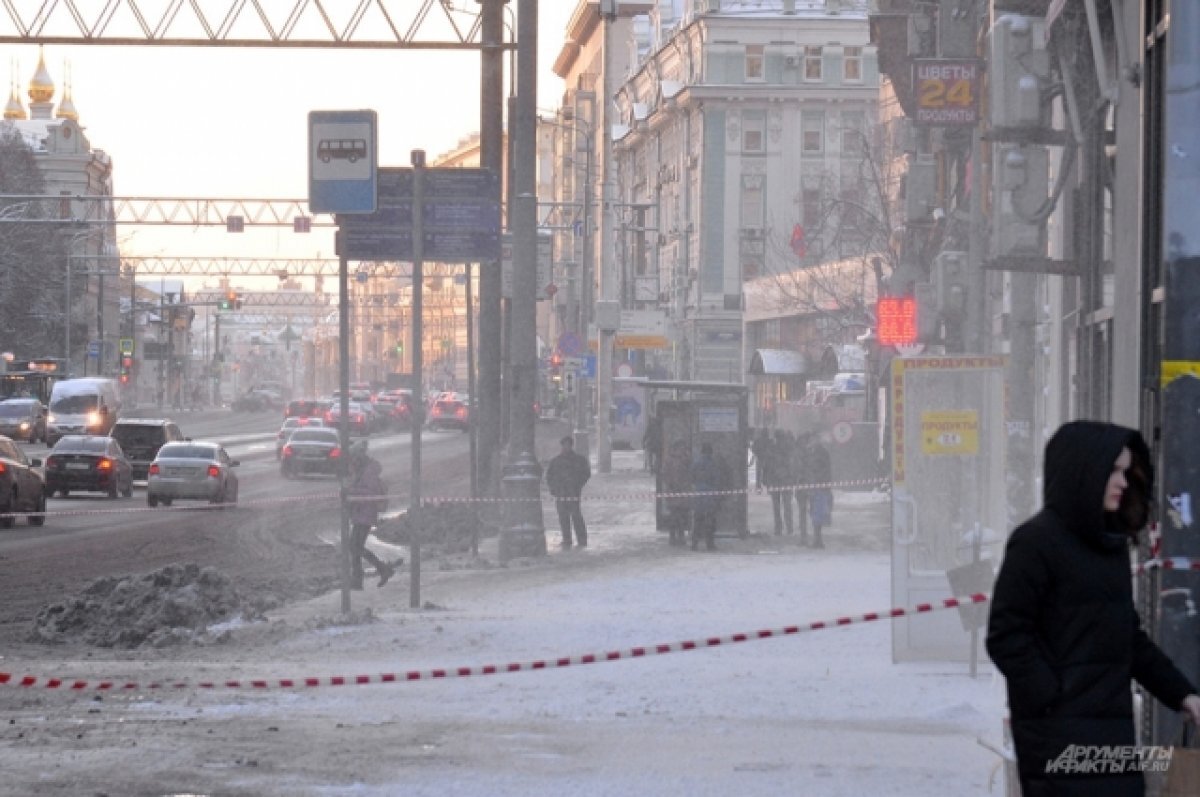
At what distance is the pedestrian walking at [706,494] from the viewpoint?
2706 centimetres

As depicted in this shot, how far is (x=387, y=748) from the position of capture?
1052cm

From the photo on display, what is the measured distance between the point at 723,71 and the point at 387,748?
74615mm

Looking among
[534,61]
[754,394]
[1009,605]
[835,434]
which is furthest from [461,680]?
[754,394]

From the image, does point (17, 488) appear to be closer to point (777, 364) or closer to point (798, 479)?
point (798, 479)

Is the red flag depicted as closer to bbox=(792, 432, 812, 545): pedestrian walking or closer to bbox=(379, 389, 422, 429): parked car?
bbox=(792, 432, 812, 545): pedestrian walking

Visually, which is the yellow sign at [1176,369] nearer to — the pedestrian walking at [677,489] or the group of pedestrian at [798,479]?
the pedestrian walking at [677,489]

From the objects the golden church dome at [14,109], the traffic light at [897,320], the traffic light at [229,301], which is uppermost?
the golden church dome at [14,109]

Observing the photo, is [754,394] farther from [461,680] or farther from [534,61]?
[461,680]

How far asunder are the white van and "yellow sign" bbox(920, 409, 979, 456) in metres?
50.6

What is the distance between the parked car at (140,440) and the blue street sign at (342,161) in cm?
3010

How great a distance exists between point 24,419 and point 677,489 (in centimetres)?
4253

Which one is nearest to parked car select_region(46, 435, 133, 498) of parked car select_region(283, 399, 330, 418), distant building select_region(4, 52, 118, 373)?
parked car select_region(283, 399, 330, 418)

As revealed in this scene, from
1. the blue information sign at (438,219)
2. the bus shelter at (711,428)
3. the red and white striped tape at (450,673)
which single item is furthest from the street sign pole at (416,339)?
the bus shelter at (711,428)

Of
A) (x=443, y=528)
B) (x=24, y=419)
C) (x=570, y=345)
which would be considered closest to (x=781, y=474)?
(x=443, y=528)
